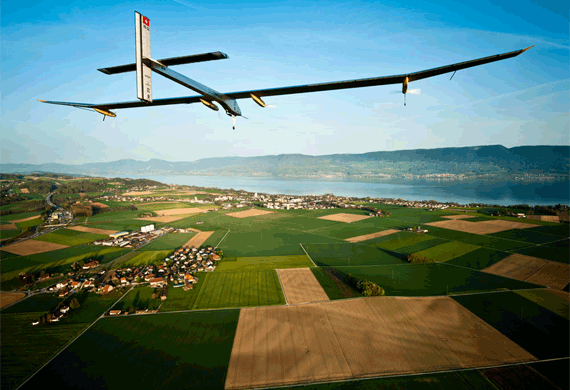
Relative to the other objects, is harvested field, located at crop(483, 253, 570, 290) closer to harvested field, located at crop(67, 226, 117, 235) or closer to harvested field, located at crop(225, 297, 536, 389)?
harvested field, located at crop(225, 297, 536, 389)

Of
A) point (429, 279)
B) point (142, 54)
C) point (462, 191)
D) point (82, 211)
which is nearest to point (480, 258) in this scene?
point (429, 279)

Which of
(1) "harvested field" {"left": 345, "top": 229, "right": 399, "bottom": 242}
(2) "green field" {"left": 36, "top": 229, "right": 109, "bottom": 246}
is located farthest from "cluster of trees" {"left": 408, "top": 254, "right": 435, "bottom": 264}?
(2) "green field" {"left": 36, "top": 229, "right": 109, "bottom": 246}

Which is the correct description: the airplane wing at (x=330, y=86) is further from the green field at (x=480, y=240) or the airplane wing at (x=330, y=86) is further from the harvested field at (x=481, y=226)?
the harvested field at (x=481, y=226)

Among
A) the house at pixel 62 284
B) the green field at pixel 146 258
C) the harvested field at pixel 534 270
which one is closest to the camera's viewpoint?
the house at pixel 62 284

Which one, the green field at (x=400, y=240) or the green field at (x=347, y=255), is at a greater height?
the green field at (x=400, y=240)

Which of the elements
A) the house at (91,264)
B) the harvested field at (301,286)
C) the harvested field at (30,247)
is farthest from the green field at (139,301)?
the harvested field at (30,247)

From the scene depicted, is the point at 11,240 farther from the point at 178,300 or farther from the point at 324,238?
the point at 324,238

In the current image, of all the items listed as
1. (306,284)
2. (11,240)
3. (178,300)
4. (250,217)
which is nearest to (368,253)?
(306,284)
